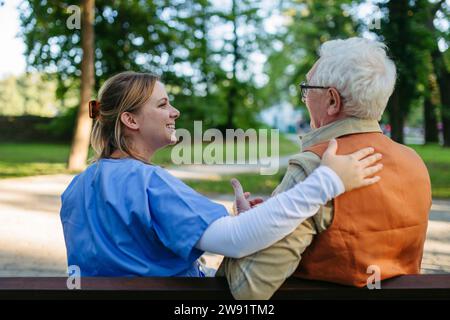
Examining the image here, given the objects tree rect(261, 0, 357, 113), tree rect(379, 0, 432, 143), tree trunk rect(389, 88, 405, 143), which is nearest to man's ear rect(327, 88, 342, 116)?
tree rect(379, 0, 432, 143)

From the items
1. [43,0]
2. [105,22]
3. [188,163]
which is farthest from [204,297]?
[105,22]

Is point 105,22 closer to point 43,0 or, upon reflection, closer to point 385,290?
point 43,0

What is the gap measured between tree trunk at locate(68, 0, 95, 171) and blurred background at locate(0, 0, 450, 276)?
3cm

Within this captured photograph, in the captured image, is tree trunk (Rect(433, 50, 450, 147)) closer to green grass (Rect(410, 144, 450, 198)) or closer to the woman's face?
green grass (Rect(410, 144, 450, 198))

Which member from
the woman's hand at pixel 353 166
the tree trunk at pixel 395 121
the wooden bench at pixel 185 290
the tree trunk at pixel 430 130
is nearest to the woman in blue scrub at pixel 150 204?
the woman's hand at pixel 353 166

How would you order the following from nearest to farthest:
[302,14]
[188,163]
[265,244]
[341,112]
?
[265,244] < [341,112] < [188,163] < [302,14]

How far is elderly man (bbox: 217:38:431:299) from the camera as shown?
1.54 metres

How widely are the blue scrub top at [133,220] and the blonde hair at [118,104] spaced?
116 millimetres

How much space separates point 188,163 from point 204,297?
1855 cm

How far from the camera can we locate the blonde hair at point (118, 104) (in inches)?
76.9

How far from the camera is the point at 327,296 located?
156 cm

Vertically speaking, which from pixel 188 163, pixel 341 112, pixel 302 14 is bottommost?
pixel 188 163

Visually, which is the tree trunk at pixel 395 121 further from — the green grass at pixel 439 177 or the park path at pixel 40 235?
the park path at pixel 40 235

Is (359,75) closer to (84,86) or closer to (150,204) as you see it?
(150,204)
